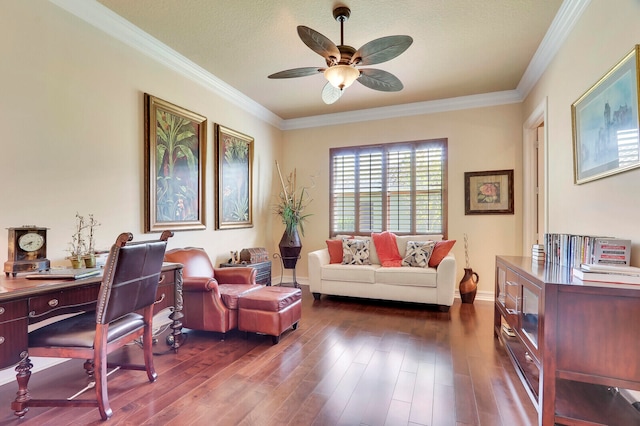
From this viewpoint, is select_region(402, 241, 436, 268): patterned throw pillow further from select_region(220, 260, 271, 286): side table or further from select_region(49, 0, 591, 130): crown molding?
select_region(49, 0, 591, 130): crown molding

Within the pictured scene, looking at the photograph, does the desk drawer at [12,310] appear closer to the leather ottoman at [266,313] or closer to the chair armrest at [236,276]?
the leather ottoman at [266,313]

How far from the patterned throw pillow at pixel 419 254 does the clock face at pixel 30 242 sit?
372 centimetres

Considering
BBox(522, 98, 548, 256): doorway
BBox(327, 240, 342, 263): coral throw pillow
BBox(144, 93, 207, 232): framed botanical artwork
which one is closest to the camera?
BBox(144, 93, 207, 232): framed botanical artwork

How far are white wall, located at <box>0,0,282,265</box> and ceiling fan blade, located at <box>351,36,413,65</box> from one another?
7.02 feet

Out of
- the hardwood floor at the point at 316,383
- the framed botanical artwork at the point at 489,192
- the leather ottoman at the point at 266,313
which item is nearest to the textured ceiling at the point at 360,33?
the framed botanical artwork at the point at 489,192

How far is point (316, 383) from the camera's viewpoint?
219cm

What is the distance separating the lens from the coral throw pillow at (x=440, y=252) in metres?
4.11

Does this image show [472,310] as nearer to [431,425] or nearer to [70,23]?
[431,425]

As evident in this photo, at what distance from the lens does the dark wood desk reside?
1.57 m

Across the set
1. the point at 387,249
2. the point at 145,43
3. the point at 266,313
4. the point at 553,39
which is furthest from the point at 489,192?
the point at 145,43

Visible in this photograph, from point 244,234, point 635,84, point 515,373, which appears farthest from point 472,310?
point 244,234

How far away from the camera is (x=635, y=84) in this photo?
172 centimetres

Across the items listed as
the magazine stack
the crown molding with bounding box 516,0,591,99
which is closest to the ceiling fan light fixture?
the crown molding with bounding box 516,0,591,99

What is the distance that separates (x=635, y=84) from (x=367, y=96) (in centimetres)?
311
